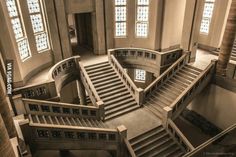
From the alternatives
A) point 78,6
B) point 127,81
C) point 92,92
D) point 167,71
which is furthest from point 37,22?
point 167,71

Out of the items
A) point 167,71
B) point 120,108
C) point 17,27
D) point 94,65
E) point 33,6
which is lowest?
point 120,108

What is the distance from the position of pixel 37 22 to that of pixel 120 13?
766 cm

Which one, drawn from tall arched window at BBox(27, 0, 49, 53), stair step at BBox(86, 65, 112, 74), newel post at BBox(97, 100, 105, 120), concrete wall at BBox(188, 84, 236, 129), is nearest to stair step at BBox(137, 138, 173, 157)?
newel post at BBox(97, 100, 105, 120)

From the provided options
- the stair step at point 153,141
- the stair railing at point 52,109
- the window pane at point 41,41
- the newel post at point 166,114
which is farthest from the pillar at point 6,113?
the window pane at point 41,41

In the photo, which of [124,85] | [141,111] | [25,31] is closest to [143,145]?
[141,111]

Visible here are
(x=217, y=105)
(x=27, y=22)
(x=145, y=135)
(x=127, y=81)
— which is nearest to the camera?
(x=145, y=135)

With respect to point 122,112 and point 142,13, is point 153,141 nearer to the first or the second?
point 122,112

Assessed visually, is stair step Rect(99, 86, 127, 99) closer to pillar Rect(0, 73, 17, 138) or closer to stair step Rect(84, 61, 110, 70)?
stair step Rect(84, 61, 110, 70)

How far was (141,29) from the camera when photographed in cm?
2041

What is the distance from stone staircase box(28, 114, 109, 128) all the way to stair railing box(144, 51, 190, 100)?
15.0ft

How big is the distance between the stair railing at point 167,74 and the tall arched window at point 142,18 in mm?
4657

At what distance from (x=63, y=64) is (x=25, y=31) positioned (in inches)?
152

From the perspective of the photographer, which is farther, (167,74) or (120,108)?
(167,74)

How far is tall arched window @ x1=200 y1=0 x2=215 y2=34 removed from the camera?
63.8 ft
